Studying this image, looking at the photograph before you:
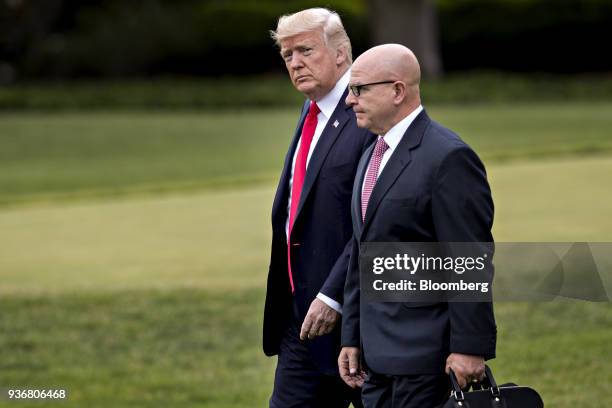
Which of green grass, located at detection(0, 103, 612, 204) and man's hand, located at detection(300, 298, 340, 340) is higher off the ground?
man's hand, located at detection(300, 298, 340, 340)

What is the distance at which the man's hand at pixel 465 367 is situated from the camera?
402 centimetres

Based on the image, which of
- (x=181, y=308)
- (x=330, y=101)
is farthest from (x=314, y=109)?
(x=181, y=308)

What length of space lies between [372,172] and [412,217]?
28cm

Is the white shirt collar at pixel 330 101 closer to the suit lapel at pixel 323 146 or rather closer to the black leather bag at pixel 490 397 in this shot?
A: the suit lapel at pixel 323 146

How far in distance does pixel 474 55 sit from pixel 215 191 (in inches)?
840

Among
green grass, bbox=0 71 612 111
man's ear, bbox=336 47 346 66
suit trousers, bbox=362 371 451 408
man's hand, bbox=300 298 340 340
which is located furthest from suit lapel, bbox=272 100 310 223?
green grass, bbox=0 71 612 111

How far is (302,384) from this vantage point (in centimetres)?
502

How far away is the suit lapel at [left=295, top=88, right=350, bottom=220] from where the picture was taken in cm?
486

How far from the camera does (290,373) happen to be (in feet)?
16.6

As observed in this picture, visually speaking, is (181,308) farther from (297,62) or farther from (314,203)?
(297,62)

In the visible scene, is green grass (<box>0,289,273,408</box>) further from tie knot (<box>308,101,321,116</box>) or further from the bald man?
the bald man

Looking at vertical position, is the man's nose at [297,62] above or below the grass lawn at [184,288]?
above

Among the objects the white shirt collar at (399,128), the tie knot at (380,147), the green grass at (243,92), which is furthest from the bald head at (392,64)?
the green grass at (243,92)

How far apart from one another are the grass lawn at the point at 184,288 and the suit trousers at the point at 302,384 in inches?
83.2
